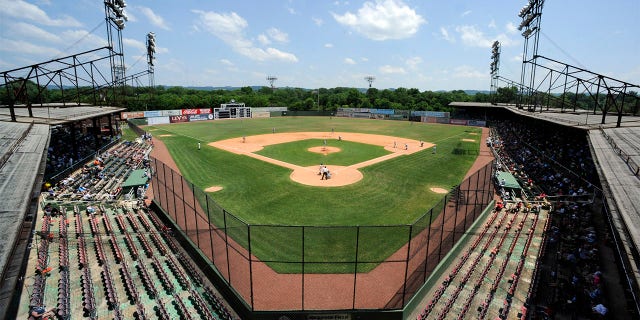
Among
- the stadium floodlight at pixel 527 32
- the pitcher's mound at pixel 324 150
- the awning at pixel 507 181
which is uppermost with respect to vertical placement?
the stadium floodlight at pixel 527 32

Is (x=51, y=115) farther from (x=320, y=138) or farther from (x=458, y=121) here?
(x=458, y=121)

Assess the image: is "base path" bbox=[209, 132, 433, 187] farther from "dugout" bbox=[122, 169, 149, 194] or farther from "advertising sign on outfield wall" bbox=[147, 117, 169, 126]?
"advertising sign on outfield wall" bbox=[147, 117, 169, 126]

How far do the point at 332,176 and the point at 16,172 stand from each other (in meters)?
20.2

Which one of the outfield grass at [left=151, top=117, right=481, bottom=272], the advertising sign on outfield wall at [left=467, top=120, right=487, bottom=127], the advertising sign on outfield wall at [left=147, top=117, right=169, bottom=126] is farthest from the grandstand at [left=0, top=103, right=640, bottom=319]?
the advertising sign on outfield wall at [left=467, top=120, right=487, bottom=127]

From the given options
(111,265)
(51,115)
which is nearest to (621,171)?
(111,265)

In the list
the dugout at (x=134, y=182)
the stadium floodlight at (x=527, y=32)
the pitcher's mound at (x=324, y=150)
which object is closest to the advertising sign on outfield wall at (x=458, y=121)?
the stadium floodlight at (x=527, y=32)

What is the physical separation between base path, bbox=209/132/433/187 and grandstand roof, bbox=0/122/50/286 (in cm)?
1669

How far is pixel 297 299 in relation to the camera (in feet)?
38.9

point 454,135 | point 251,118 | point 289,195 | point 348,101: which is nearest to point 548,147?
point 454,135

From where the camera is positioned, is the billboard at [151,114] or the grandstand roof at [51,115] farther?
the billboard at [151,114]

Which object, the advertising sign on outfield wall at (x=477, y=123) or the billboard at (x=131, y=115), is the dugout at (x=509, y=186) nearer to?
the advertising sign on outfield wall at (x=477, y=123)

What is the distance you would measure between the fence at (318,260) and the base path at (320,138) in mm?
10023

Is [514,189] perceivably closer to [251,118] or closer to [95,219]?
[95,219]

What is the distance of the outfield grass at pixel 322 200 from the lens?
15.1 metres
